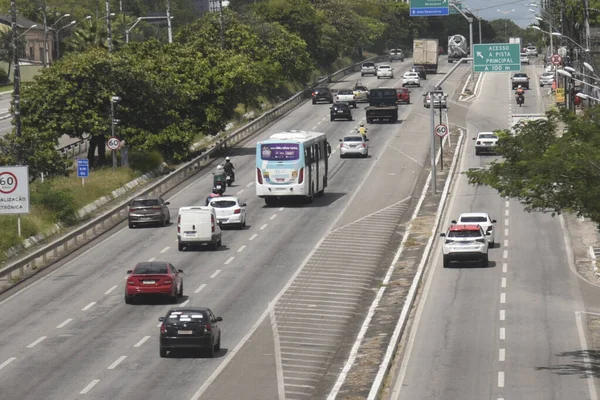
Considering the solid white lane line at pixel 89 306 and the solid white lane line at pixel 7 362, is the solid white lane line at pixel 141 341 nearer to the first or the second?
the solid white lane line at pixel 7 362

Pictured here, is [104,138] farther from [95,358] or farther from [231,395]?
[231,395]

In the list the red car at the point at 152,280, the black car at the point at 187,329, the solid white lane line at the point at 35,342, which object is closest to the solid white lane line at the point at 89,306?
the red car at the point at 152,280

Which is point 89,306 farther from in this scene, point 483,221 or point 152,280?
point 483,221

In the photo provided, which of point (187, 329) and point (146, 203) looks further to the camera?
point (146, 203)

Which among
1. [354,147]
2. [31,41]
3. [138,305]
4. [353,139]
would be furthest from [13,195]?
[31,41]

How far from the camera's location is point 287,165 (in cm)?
6925

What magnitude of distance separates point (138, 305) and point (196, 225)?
10857 millimetres

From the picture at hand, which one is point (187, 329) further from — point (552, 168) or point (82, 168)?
point (82, 168)

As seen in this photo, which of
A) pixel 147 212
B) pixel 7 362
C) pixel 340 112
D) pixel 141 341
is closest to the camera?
pixel 7 362

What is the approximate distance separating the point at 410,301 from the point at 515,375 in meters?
11.0

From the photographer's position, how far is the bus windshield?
Result: 227ft

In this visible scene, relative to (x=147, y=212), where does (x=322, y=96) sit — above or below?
above

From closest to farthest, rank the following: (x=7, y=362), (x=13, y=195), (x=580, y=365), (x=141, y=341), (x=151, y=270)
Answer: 1. (x=580, y=365)
2. (x=7, y=362)
3. (x=141, y=341)
4. (x=151, y=270)
5. (x=13, y=195)

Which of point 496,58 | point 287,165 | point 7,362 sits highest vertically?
point 496,58
